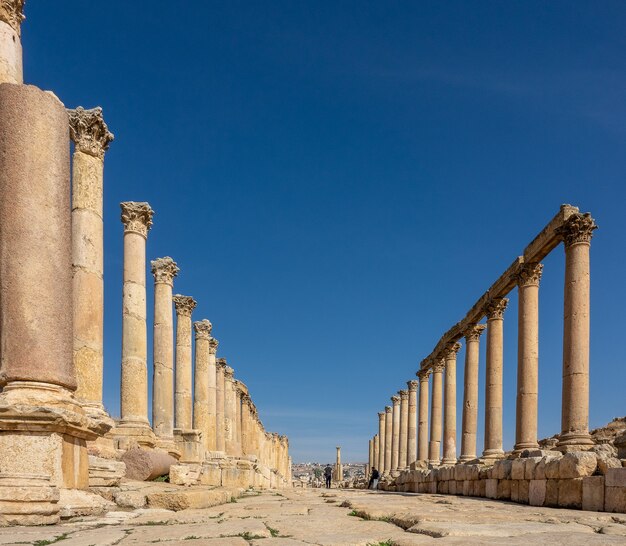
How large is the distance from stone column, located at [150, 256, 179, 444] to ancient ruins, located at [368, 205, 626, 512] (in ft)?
31.1

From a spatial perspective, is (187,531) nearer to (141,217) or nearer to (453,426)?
(141,217)

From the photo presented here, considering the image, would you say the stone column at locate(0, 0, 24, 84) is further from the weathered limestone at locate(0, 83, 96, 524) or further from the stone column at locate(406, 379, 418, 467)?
the stone column at locate(406, 379, 418, 467)

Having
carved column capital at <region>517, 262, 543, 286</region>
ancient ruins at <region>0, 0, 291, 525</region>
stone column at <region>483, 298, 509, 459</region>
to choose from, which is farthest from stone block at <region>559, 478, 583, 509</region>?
stone column at <region>483, 298, 509, 459</region>

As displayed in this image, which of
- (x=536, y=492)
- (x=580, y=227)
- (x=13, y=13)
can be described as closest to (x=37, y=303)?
(x=13, y=13)

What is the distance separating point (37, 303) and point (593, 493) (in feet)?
30.6

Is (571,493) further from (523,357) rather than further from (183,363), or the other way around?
(183,363)

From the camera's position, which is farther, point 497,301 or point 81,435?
point 497,301

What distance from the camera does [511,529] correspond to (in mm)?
6785

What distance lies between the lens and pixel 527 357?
757 inches

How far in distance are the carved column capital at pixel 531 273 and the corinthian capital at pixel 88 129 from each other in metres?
13.1

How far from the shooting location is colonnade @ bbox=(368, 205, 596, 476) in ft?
52.1

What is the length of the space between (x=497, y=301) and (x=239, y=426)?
2225 cm

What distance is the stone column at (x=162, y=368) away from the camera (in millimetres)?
20438

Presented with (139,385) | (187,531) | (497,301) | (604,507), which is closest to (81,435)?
(187,531)
